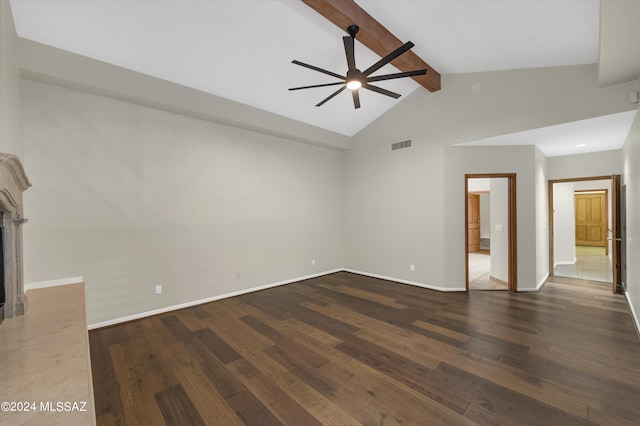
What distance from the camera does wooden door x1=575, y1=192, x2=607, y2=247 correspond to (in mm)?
9930

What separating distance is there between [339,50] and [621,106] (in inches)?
142

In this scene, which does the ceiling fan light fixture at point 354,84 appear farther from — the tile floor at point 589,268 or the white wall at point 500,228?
the tile floor at point 589,268

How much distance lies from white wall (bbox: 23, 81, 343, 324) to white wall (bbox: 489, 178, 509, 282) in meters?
4.14

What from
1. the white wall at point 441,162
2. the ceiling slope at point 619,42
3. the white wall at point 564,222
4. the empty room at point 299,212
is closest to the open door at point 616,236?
the empty room at point 299,212

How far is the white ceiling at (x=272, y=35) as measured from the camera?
2803mm

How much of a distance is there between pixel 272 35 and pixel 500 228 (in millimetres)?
5334

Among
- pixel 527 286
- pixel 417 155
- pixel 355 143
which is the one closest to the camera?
pixel 527 286

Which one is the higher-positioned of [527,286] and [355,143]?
[355,143]

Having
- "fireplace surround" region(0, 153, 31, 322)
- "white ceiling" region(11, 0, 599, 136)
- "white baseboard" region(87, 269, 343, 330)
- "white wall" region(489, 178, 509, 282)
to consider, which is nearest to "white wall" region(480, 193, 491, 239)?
"white wall" region(489, 178, 509, 282)

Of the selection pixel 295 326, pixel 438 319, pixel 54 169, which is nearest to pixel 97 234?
pixel 54 169

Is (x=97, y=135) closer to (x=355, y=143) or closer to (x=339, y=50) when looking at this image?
(x=339, y=50)

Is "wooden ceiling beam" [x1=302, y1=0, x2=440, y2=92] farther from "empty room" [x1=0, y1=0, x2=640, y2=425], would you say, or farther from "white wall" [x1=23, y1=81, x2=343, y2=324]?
"white wall" [x1=23, y1=81, x2=343, y2=324]

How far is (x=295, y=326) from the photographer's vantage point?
11.4 feet

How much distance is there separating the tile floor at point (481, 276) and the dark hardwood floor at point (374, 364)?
0.90 m
